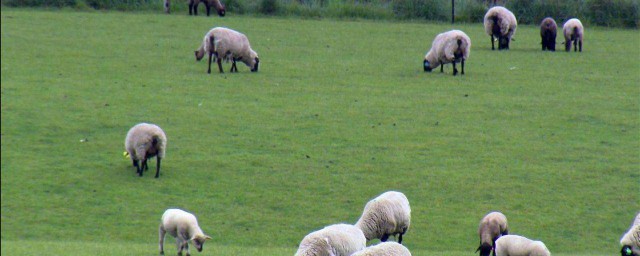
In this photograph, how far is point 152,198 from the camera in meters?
15.4

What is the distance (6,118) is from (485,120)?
9534mm

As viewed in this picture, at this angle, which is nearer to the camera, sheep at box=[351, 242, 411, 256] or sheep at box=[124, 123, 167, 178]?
sheep at box=[351, 242, 411, 256]

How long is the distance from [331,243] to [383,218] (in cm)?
209

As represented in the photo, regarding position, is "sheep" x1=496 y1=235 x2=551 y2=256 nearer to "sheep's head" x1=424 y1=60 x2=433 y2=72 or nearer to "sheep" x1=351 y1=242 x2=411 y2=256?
"sheep" x1=351 y1=242 x2=411 y2=256

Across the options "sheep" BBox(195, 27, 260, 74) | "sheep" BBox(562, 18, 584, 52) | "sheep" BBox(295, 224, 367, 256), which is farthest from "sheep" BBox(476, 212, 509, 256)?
"sheep" BBox(562, 18, 584, 52)

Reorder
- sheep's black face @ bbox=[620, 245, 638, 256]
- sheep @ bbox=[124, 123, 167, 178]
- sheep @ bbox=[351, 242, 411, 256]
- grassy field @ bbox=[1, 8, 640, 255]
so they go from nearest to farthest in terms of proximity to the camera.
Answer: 1. sheep @ bbox=[351, 242, 411, 256]
2. sheep's black face @ bbox=[620, 245, 638, 256]
3. grassy field @ bbox=[1, 8, 640, 255]
4. sheep @ bbox=[124, 123, 167, 178]

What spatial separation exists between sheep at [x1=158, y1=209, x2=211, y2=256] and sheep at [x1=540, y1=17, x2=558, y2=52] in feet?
68.7

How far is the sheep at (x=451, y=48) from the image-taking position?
25.2 m

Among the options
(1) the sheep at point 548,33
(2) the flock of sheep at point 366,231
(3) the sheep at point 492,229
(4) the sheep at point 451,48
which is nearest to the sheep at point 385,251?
(2) the flock of sheep at point 366,231

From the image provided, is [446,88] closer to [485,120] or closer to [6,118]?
[485,120]

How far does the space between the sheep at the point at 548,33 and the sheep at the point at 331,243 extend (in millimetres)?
21662

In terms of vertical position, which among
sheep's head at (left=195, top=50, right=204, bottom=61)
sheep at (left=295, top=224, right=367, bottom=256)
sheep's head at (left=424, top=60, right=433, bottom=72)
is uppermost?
sheep's head at (left=195, top=50, right=204, bottom=61)

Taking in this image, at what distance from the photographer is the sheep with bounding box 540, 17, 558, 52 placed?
101 feet

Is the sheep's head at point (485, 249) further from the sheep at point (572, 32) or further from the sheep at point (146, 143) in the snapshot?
the sheep at point (572, 32)
